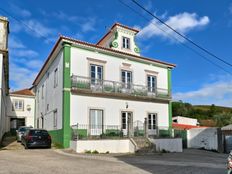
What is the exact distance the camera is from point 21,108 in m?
37.7

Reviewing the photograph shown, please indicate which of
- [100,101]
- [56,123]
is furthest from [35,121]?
[100,101]

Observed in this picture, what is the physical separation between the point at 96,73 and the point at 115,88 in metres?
2.05

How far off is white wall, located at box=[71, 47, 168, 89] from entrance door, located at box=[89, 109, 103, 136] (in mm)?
2988

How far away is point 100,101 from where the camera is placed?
22797mm

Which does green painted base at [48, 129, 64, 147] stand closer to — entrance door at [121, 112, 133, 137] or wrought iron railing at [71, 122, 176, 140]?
wrought iron railing at [71, 122, 176, 140]

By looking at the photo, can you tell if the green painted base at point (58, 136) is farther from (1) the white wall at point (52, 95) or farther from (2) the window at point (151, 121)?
(2) the window at point (151, 121)

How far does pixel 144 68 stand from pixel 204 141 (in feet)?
30.9

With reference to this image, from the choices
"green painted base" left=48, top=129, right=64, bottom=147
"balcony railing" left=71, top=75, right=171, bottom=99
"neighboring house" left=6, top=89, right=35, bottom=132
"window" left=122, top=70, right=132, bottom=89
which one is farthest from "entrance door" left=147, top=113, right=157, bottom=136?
"neighboring house" left=6, top=89, right=35, bottom=132

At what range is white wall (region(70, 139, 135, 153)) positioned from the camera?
18.9 m

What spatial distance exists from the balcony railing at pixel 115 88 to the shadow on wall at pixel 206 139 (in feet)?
16.4

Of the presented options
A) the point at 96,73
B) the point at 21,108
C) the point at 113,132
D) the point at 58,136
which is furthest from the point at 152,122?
the point at 21,108

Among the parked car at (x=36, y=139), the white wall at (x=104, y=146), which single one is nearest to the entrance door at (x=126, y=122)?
the white wall at (x=104, y=146)

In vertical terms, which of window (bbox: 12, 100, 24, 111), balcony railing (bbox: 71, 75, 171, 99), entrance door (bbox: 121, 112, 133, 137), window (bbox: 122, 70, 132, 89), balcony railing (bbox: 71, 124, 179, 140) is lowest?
balcony railing (bbox: 71, 124, 179, 140)

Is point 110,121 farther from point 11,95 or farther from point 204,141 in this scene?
point 11,95
